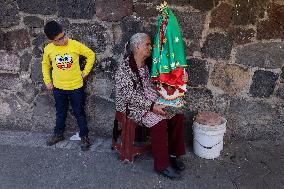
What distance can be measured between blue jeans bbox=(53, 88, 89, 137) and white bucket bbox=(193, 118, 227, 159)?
4.18 feet

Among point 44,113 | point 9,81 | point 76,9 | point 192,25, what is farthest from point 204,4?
point 9,81

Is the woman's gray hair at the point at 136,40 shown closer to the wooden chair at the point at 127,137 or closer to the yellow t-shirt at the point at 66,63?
the yellow t-shirt at the point at 66,63

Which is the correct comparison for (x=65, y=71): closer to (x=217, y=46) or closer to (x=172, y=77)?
(x=172, y=77)

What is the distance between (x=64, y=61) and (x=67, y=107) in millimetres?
617

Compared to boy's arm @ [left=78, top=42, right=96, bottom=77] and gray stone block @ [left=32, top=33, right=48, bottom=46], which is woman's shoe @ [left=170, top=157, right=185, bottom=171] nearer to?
boy's arm @ [left=78, top=42, right=96, bottom=77]

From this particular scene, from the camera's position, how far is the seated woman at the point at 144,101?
400cm

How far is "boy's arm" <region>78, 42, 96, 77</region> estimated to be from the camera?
170 inches

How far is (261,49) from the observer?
13.9ft

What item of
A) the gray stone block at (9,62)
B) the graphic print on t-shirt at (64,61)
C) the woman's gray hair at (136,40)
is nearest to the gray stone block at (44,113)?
the gray stone block at (9,62)

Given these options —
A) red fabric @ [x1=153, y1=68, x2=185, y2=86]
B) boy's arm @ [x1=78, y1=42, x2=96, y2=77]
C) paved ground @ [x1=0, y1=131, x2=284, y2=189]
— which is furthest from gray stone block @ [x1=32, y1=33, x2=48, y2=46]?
red fabric @ [x1=153, y1=68, x2=185, y2=86]

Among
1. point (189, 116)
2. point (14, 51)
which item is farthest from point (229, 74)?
point (14, 51)

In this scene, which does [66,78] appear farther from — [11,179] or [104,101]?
[11,179]

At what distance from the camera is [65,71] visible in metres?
4.31

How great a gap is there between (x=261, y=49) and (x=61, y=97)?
2235 millimetres
